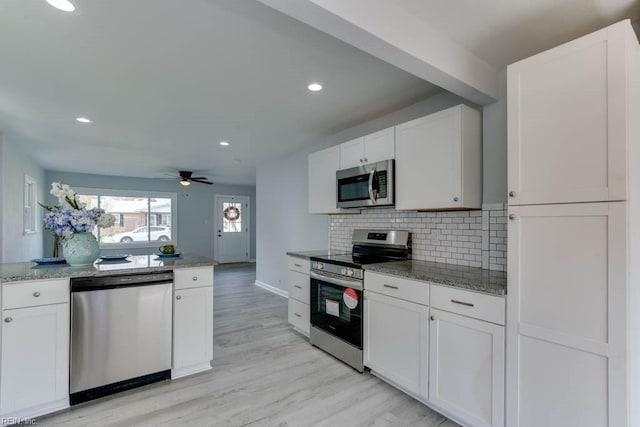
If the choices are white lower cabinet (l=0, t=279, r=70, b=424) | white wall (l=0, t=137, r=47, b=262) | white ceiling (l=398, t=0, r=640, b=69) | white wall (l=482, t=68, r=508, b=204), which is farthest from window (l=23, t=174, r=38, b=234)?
white wall (l=482, t=68, r=508, b=204)

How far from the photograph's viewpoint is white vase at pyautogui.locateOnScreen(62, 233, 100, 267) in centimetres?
235

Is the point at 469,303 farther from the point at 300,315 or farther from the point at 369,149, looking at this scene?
the point at 300,315

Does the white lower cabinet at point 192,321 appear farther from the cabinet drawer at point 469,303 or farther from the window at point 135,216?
the window at point 135,216

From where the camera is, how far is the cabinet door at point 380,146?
9.05ft

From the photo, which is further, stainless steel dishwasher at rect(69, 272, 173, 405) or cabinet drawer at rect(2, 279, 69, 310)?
stainless steel dishwasher at rect(69, 272, 173, 405)

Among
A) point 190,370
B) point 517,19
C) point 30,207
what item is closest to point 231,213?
point 30,207

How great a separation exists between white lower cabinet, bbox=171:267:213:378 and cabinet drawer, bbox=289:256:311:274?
1040 millimetres

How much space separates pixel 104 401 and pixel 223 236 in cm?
724

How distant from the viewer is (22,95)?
9.21ft

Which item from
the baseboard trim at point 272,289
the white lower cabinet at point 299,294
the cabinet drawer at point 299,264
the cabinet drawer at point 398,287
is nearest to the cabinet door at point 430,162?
the cabinet drawer at point 398,287

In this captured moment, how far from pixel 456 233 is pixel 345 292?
3.54ft

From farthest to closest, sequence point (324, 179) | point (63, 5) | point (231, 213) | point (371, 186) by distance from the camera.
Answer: point (231, 213), point (324, 179), point (371, 186), point (63, 5)

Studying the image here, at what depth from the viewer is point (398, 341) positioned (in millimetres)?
2252

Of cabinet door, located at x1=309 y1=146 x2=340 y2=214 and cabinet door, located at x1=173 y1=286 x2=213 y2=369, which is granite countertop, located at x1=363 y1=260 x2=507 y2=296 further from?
cabinet door, located at x1=173 y1=286 x2=213 y2=369
